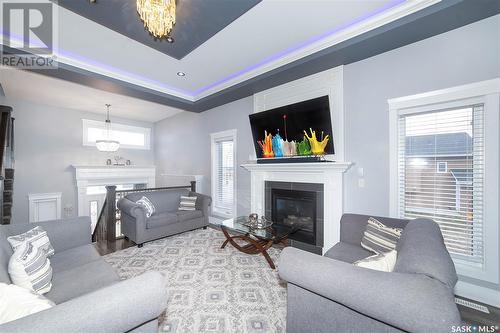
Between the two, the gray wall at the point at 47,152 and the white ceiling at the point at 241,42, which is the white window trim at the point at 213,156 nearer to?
the white ceiling at the point at 241,42

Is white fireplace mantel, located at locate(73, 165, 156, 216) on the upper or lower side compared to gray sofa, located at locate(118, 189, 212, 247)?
upper

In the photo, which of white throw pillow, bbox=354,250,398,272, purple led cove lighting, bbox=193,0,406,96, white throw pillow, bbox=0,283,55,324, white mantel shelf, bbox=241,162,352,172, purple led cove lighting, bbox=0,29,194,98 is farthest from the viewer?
white mantel shelf, bbox=241,162,352,172

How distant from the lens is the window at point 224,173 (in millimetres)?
4938

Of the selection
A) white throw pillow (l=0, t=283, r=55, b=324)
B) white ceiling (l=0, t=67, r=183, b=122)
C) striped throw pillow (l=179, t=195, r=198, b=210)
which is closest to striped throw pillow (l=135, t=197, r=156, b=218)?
striped throw pillow (l=179, t=195, r=198, b=210)

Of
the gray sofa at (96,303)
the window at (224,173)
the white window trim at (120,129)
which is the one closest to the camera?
the gray sofa at (96,303)

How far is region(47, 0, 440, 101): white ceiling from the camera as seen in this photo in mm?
2252

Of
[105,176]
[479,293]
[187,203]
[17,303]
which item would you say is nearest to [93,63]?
[187,203]

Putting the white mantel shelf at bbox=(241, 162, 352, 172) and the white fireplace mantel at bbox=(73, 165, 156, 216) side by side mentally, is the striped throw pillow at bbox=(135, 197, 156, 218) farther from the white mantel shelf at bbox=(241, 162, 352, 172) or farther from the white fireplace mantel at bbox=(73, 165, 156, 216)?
the white fireplace mantel at bbox=(73, 165, 156, 216)

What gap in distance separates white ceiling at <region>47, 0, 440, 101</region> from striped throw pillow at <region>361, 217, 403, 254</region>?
7.56 feet

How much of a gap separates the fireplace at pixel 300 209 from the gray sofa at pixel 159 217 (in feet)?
5.19

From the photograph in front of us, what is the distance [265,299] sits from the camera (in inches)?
86.9

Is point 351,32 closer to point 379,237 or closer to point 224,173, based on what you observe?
point 379,237

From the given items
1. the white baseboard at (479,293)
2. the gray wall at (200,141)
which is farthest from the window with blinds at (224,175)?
the white baseboard at (479,293)

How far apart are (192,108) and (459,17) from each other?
481 centimetres
